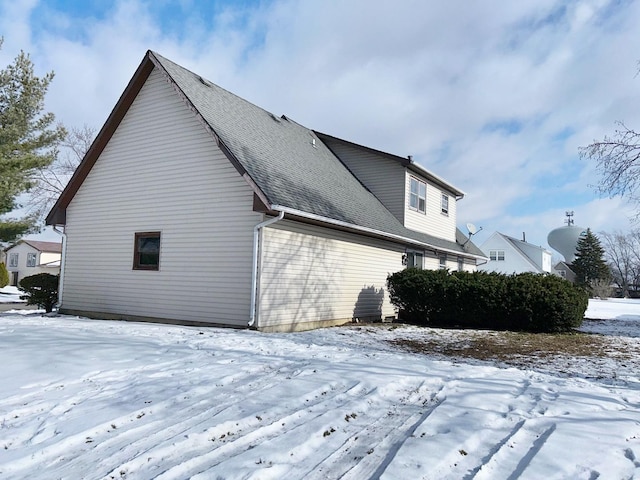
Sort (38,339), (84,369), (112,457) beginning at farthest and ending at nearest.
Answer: (38,339), (84,369), (112,457)

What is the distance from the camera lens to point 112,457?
3488 millimetres

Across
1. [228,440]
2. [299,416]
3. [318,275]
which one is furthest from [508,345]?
[228,440]

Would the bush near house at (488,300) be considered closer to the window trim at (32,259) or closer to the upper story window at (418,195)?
the upper story window at (418,195)

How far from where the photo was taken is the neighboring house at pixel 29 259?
53469 mm

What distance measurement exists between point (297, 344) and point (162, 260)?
5279 mm

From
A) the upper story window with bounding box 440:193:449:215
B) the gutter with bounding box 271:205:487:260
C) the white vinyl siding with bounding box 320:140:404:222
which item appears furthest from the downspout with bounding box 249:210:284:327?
the upper story window with bounding box 440:193:449:215

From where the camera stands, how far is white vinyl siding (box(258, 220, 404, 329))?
11.0m

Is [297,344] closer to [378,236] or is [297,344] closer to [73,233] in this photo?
[378,236]

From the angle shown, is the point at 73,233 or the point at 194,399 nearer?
the point at 194,399

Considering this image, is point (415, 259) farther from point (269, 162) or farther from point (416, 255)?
point (269, 162)

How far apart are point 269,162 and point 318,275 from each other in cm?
312

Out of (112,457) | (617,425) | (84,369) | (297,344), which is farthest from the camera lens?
(297,344)

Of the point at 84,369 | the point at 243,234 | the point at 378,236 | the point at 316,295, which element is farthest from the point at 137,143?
the point at 84,369

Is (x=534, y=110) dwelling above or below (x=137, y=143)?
above
